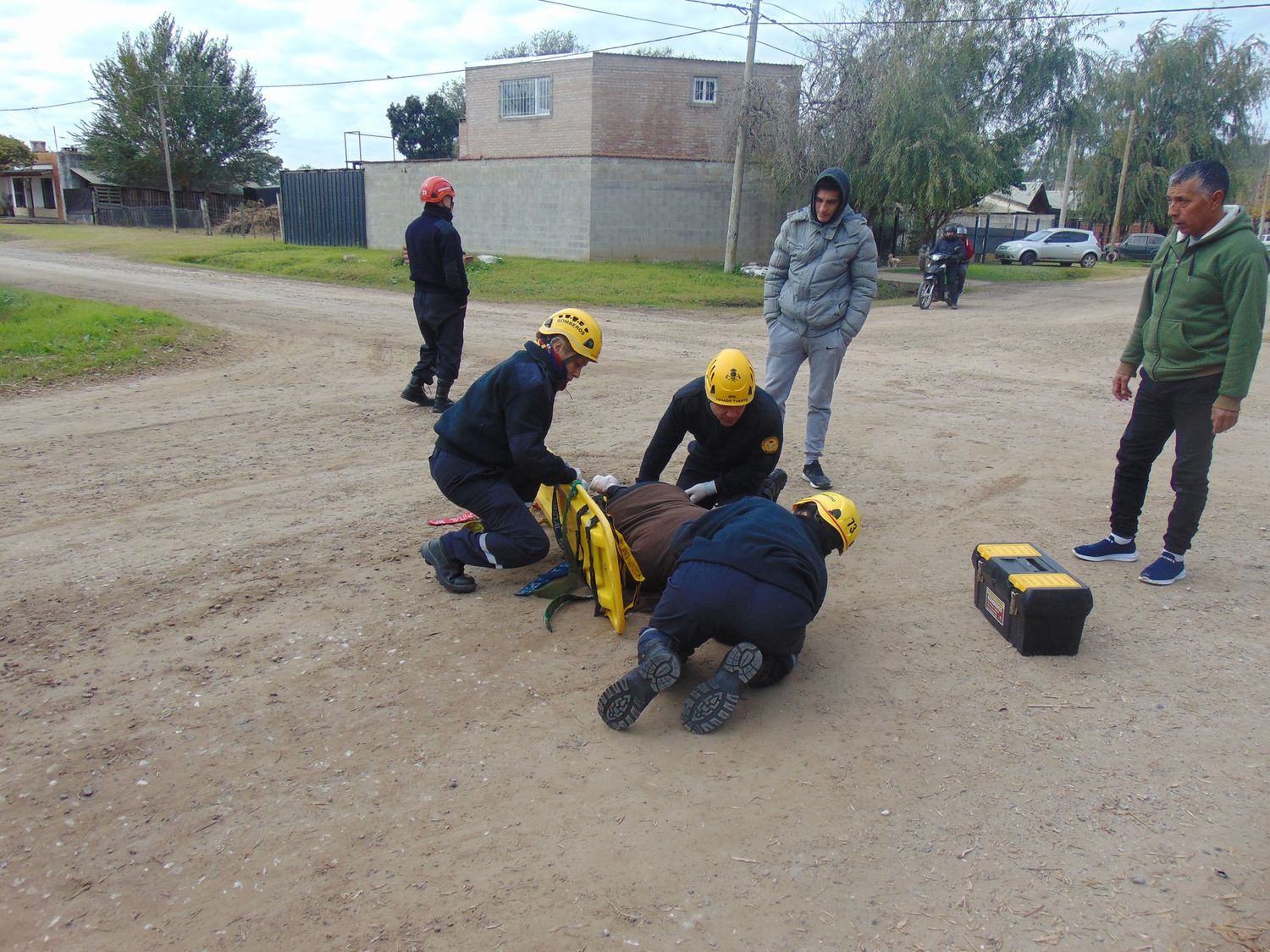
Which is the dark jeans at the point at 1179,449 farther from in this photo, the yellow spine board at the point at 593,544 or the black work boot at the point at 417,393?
the black work boot at the point at 417,393

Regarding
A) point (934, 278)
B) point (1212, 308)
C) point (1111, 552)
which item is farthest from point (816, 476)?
point (934, 278)

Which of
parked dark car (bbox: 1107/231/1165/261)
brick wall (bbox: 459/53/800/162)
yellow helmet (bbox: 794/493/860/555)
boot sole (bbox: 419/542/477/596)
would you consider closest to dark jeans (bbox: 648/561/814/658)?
yellow helmet (bbox: 794/493/860/555)

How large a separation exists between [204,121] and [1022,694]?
5656 centimetres

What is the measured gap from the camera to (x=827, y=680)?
12.7 ft

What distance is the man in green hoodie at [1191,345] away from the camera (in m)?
4.32

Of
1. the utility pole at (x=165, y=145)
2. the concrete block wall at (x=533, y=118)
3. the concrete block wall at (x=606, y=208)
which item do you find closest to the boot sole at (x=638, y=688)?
the concrete block wall at (x=606, y=208)

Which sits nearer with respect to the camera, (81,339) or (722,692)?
(722,692)

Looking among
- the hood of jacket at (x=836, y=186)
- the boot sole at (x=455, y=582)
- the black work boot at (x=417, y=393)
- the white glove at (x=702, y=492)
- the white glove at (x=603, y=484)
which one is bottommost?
the boot sole at (x=455, y=582)

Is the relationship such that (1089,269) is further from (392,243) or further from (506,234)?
(392,243)

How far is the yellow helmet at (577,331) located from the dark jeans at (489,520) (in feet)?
2.47

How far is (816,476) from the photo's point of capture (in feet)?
20.8

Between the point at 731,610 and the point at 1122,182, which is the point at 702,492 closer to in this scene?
the point at 731,610

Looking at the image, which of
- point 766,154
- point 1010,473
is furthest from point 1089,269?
point 1010,473

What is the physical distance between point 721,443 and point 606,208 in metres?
22.1
